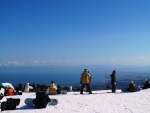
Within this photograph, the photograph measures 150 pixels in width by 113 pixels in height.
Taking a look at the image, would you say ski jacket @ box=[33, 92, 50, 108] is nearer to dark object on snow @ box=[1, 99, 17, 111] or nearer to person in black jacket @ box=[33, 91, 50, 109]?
person in black jacket @ box=[33, 91, 50, 109]

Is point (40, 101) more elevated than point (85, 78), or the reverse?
point (85, 78)

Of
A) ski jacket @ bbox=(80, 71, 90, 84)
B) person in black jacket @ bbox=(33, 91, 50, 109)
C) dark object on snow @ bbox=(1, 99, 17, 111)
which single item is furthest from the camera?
ski jacket @ bbox=(80, 71, 90, 84)

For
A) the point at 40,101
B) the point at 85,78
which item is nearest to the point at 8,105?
the point at 40,101

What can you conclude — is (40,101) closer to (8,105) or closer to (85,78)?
(8,105)

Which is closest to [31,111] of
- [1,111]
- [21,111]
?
[21,111]

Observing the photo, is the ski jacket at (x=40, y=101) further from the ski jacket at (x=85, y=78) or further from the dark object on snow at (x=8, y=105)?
the ski jacket at (x=85, y=78)

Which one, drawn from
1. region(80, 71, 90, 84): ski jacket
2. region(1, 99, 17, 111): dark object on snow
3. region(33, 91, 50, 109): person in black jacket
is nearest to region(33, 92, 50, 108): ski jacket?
region(33, 91, 50, 109): person in black jacket

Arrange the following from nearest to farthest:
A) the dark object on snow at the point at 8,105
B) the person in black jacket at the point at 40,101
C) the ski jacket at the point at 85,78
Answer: the dark object on snow at the point at 8,105, the person in black jacket at the point at 40,101, the ski jacket at the point at 85,78

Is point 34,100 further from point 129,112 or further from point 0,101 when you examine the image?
point 129,112

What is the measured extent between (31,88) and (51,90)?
4792mm

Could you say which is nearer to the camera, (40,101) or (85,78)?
(40,101)

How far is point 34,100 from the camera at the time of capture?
9.56 metres

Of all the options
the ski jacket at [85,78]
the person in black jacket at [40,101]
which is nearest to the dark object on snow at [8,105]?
the person in black jacket at [40,101]

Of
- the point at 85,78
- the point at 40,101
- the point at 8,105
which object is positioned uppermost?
the point at 85,78
